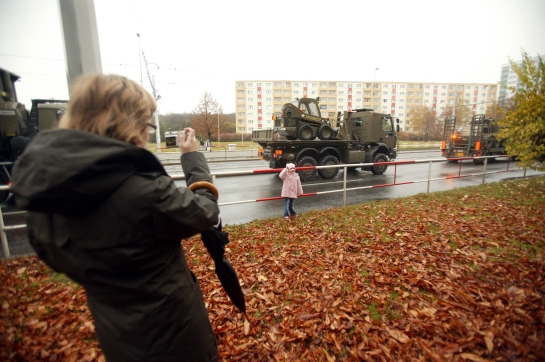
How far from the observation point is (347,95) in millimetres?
94188

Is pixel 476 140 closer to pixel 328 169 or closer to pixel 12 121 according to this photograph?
pixel 328 169

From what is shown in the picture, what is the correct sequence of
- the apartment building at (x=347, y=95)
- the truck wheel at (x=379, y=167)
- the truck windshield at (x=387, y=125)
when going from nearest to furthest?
the truck wheel at (x=379, y=167) → the truck windshield at (x=387, y=125) → the apartment building at (x=347, y=95)

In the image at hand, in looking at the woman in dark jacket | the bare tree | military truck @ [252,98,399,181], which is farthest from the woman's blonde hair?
the bare tree

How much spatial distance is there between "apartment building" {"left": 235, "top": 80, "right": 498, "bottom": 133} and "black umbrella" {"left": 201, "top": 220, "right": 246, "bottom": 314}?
285 ft

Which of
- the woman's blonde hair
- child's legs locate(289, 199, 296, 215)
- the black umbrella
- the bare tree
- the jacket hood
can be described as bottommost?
child's legs locate(289, 199, 296, 215)

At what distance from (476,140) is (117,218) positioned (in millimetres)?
23232

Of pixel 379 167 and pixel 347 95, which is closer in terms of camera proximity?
pixel 379 167

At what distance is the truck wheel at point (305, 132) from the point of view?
12781 millimetres

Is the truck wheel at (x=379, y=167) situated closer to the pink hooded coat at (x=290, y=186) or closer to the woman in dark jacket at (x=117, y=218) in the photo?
the pink hooded coat at (x=290, y=186)

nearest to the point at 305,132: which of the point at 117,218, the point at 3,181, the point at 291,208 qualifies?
the point at 291,208

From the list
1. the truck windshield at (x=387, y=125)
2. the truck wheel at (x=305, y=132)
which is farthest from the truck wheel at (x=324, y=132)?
the truck windshield at (x=387, y=125)

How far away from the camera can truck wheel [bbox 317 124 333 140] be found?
43.1ft

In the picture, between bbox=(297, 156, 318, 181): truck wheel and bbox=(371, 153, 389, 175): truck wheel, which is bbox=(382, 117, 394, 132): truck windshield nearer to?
bbox=(371, 153, 389, 175): truck wheel

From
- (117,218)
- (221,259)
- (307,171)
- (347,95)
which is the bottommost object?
(307,171)
